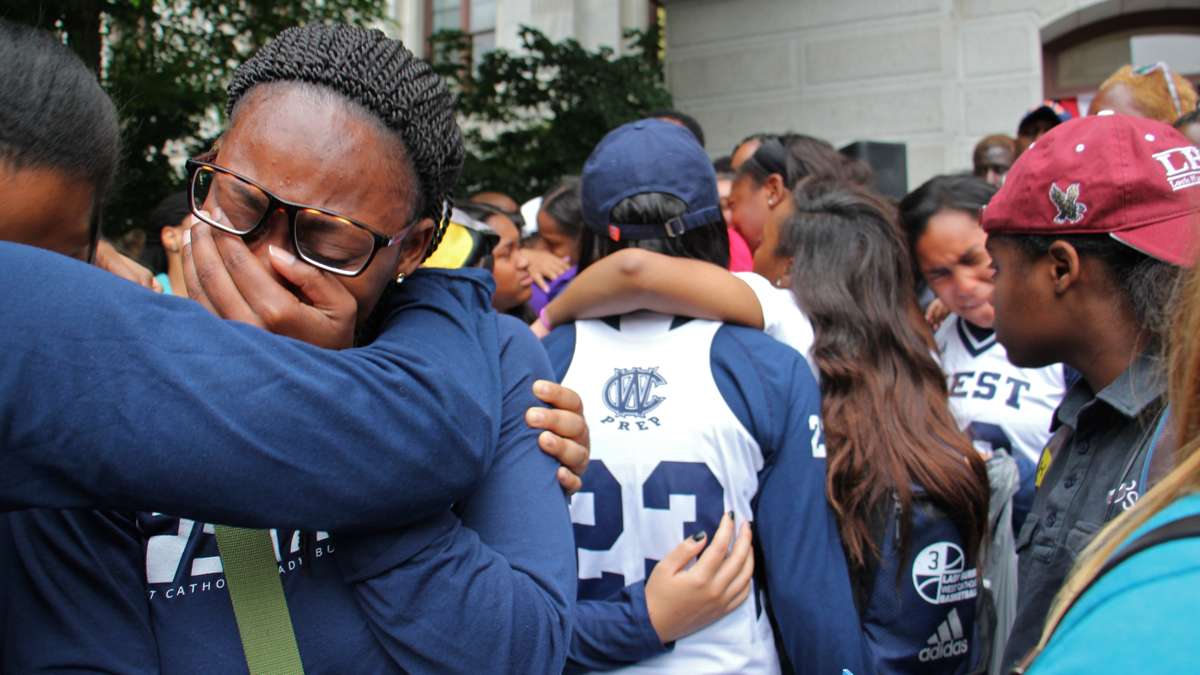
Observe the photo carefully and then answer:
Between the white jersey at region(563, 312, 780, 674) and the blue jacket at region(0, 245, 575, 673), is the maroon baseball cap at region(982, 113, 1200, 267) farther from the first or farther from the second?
the blue jacket at region(0, 245, 575, 673)

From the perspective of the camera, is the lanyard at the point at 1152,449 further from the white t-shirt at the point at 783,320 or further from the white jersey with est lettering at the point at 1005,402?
the white jersey with est lettering at the point at 1005,402

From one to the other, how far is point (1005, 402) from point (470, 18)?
36.9 ft

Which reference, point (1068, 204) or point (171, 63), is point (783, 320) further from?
point (171, 63)

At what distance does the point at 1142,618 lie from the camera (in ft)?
2.27

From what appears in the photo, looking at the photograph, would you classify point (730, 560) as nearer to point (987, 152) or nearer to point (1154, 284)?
point (1154, 284)

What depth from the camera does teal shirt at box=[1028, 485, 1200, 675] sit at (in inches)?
26.5

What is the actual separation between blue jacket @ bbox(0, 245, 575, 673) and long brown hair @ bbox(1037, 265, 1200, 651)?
0.57 meters

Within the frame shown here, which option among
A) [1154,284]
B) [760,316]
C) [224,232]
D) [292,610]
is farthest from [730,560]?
[224,232]

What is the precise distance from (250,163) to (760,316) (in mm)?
1467

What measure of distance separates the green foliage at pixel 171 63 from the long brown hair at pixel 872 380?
17.8 feet

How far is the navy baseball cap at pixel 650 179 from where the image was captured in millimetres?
2367

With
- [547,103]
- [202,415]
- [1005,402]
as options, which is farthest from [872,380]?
[547,103]

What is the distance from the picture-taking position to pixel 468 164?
8852mm

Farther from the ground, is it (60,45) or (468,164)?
(468,164)
